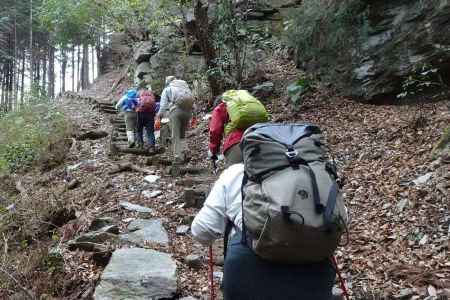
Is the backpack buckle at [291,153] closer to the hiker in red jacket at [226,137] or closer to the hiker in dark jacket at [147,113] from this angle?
the hiker in red jacket at [226,137]

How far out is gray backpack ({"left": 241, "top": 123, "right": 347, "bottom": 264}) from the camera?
2.28 meters

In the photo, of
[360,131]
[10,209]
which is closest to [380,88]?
[360,131]

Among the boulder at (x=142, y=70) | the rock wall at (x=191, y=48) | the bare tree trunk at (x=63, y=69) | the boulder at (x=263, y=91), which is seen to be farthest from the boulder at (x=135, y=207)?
the bare tree trunk at (x=63, y=69)

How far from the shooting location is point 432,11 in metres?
9.23

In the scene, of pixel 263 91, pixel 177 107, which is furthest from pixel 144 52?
pixel 177 107

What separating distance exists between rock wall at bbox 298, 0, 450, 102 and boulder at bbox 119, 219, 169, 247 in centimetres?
581

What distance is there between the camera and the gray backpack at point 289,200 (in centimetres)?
228

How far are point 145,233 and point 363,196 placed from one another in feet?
10.1

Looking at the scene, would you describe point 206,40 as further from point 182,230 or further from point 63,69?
point 63,69

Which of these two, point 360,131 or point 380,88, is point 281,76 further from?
point 360,131

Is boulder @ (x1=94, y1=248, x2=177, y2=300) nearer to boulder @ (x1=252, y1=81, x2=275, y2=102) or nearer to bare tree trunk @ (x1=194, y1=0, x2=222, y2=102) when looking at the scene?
boulder @ (x1=252, y1=81, x2=275, y2=102)

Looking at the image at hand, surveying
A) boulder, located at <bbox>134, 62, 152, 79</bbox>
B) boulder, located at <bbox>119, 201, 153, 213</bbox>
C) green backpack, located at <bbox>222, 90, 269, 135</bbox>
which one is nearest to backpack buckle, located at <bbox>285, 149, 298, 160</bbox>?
green backpack, located at <bbox>222, 90, 269, 135</bbox>

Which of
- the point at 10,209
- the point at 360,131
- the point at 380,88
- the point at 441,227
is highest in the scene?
the point at 380,88

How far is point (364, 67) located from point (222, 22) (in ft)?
14.7
